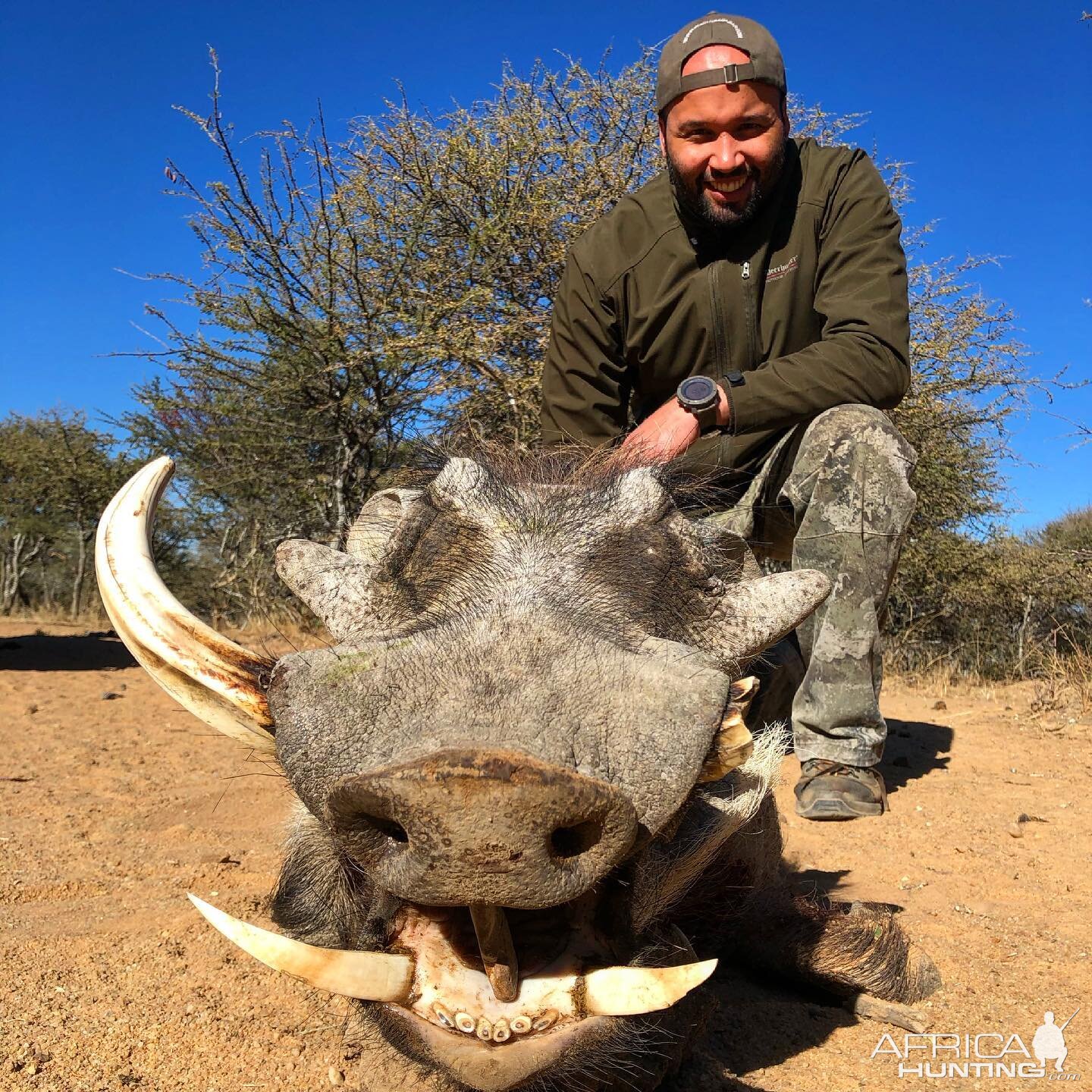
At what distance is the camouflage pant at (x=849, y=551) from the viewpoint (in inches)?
125

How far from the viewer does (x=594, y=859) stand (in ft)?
3.76

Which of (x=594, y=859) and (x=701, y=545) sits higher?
(x=701, y=545)

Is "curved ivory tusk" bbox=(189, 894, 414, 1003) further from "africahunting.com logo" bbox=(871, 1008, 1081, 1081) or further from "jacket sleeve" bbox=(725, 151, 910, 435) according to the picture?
"jacket sleeve" bbox=(725, 151, 910, 435)

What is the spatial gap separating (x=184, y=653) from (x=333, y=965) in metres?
0.59

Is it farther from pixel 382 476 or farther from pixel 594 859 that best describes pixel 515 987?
pixel 382 476

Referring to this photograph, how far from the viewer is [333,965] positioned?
4.14ft

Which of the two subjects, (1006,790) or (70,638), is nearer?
(1006,790)

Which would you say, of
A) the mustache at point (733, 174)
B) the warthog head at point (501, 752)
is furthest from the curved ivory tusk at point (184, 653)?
the mustache at point (733, 174)

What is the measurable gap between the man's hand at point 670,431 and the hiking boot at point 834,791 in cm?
128

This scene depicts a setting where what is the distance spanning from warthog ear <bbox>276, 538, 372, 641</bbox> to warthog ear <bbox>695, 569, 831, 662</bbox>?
2.11ft

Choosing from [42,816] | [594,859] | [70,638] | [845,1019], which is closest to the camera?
[594,859]

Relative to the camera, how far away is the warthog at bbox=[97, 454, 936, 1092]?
3.70 ft

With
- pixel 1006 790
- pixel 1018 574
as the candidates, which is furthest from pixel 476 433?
pixel 1018 574

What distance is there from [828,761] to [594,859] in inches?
93.9
